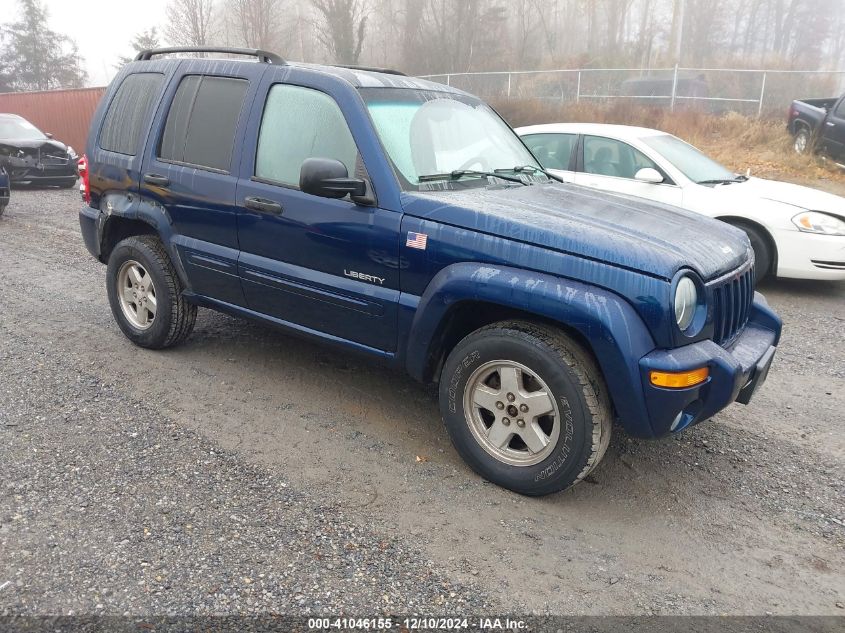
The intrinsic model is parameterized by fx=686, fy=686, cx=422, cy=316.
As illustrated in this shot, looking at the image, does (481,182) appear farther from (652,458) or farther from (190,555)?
(190,555)

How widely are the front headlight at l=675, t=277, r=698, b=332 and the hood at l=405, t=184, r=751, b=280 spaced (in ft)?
0.24

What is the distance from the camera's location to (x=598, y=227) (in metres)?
3.26

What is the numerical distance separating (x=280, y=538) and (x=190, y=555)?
368mm

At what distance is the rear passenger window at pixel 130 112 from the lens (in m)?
4.71

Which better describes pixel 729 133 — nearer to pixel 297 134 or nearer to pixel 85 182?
pixel 297 134

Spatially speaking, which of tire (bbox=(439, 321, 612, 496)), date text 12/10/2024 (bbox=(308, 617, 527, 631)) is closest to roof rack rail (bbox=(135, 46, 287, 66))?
tire (bbox=(439, 321, 612, 496))

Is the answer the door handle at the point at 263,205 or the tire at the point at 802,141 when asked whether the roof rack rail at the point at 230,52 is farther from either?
the tire at the point at 802,141

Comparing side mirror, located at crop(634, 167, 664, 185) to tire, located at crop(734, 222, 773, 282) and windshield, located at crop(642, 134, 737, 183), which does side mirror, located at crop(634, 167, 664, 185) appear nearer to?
windshield, located at crop(642, 134, 737, 183)

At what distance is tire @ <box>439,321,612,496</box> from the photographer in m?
3.06

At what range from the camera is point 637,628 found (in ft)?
8.27

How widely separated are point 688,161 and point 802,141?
9.17 m

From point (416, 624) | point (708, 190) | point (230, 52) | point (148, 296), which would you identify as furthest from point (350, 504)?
point (708, 190)

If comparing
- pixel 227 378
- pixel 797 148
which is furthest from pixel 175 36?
pixel 227 378

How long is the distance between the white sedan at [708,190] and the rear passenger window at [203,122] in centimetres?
379
